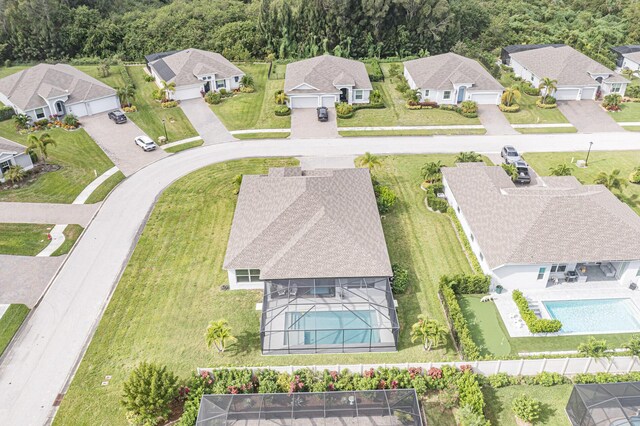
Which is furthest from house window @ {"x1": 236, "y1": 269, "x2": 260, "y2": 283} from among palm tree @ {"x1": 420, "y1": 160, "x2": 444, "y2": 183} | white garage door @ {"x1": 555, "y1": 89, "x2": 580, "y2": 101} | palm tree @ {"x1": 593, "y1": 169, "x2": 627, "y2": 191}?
white garage door @ {"x1": 555, "y1": 89, "x2": 580, "y2": 101}

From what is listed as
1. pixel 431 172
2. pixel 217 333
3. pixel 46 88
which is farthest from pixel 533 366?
pixel 46 88

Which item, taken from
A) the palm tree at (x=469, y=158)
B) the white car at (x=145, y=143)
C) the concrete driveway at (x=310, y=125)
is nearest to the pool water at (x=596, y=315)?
the palm tree at (x=469, y=158)

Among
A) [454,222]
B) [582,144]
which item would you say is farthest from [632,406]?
[582,144]

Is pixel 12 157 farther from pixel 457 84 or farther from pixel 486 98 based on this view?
pixel 486 98

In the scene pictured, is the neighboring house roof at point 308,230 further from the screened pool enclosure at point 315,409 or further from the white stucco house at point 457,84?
the white stucco house at point 457,84

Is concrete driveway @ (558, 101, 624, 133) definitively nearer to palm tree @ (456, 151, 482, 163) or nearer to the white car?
palm tree @ (456, 151, 482, 163)

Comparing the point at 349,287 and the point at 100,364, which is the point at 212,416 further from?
the point at 349,287
